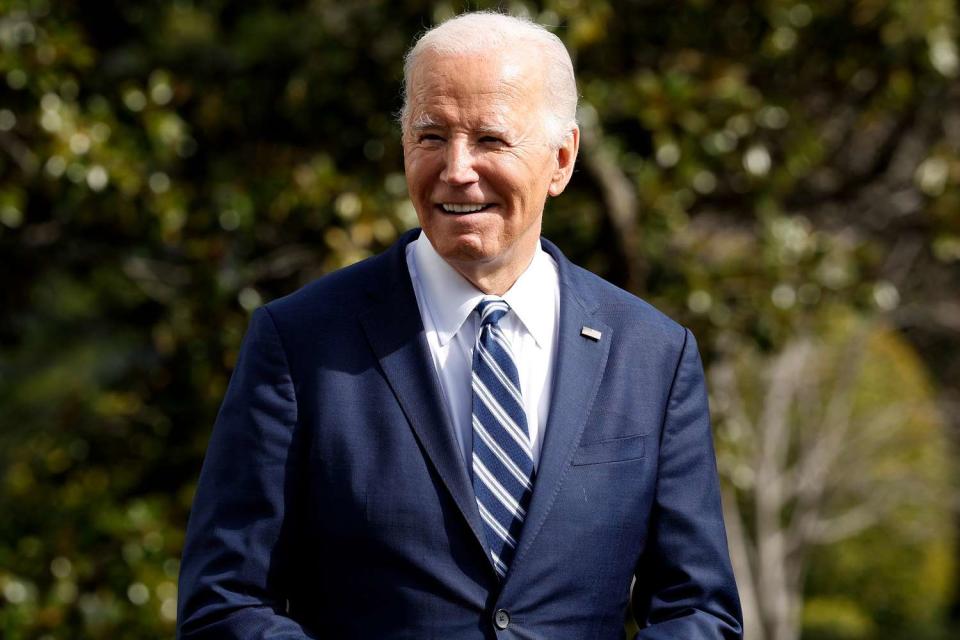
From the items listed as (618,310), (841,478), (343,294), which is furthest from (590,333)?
(841,478)

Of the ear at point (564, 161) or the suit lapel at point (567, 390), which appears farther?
the ear at point (564, 161)

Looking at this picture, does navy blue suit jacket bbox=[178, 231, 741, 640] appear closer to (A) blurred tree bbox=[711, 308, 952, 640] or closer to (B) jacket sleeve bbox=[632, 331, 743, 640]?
(B) jacket sleeve bbox=[632, 331, 743, 640]

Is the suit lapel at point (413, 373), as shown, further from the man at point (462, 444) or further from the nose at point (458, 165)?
the nose at point (458, 165)

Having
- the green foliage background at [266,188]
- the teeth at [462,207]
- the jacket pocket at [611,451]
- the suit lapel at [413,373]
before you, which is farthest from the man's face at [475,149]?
the green foliage background at [266,188]

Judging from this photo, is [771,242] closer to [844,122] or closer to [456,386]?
[844,122]

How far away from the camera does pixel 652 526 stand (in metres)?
2.31

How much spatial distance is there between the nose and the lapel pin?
341 millimetres

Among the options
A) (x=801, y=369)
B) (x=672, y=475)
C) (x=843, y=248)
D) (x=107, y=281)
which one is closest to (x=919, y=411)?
(x=801, y=369)

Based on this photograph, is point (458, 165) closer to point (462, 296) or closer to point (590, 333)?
point (462, 296)

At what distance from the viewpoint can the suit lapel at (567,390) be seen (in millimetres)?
2180

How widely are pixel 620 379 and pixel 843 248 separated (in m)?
4.15

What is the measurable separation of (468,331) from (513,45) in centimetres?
48

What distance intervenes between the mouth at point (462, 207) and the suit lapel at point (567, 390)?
0.26m

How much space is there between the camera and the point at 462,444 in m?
2.23
